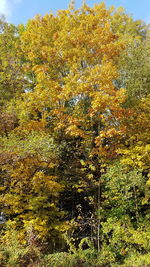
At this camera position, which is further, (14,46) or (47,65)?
(14,46)

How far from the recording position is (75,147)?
35.4ft

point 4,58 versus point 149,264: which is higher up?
point 4,58

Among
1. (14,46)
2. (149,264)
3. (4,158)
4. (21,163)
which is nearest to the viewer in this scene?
(149,264)

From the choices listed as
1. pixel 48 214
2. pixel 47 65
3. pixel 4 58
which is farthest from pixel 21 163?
pixel 4 58

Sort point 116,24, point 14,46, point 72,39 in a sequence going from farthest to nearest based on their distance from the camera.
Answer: point 116,24
point 14,46
point 72,39

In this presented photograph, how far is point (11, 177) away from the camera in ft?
26.8

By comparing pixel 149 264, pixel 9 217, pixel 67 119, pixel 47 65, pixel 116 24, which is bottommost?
pixel 149 264

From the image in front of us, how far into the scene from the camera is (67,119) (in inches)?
393

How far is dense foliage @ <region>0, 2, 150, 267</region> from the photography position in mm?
7496

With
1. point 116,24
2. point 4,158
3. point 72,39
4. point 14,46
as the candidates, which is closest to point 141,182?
point 4,158

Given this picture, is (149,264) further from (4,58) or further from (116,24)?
(116,24)

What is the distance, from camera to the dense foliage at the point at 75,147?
7.50 m

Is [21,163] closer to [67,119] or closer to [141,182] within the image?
[67,119]

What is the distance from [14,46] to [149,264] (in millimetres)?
12849
